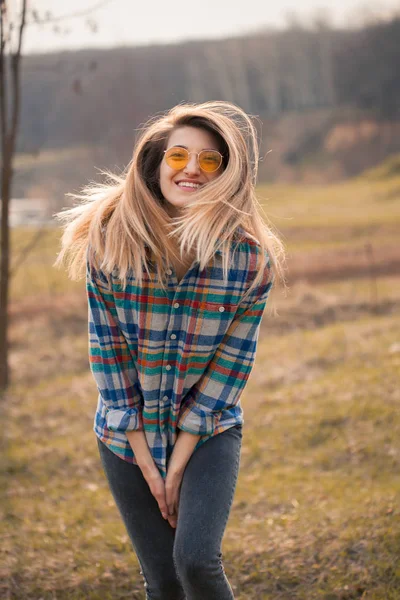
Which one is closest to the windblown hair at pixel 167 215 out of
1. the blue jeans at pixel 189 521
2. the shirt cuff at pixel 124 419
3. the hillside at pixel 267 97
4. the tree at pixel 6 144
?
the shirt cuff at pixel 124 419

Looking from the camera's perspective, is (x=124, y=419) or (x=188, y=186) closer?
(x=124, y=419)

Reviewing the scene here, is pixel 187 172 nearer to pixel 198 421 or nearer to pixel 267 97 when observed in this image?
pixel 198 421

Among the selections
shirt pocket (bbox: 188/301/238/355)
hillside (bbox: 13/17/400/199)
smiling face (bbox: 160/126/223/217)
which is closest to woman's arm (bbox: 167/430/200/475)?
shirt pocket (bbox: 188/301/238/355)

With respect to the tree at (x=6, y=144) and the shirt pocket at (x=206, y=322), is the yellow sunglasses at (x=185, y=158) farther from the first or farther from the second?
the tree at (x=6, y=144)

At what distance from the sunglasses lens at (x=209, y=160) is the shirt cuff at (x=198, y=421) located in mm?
807

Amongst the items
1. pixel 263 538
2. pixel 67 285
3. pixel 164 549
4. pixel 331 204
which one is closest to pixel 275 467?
pixel 263 538

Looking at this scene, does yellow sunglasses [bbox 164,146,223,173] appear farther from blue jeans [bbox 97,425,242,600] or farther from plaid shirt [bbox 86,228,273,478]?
blue jeans [bbox 97,425,242,600]

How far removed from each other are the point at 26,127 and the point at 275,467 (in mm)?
49502

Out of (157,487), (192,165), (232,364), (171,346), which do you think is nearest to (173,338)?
(171,346)

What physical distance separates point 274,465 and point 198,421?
9.29 feet

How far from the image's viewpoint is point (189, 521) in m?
2.13

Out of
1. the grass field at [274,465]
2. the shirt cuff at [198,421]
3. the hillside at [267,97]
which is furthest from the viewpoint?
the hillside at [267,97]

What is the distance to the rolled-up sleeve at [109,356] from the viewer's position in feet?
7.57

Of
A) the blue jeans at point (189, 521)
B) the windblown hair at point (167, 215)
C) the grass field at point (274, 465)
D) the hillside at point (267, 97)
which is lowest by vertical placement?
the grass field at point (274, 465)
